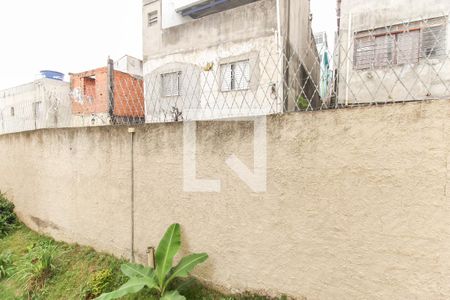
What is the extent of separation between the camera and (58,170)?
4.40 metres

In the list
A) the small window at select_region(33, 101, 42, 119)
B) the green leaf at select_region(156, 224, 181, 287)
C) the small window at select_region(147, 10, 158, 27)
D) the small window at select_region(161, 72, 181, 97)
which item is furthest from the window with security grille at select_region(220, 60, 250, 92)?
the small window at select_region(33, 101, 42, 119)

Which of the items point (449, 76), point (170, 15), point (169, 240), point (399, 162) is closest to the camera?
point (399, 162)

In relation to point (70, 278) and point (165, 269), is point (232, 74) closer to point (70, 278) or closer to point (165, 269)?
point (165, 269)

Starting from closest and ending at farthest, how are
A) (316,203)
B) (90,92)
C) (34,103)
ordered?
(316,203) → (90,92) → (34,103)

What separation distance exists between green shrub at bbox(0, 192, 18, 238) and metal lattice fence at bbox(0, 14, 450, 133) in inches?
89.4

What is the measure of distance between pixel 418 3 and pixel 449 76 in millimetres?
2021

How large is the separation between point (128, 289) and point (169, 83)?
784 centimetres

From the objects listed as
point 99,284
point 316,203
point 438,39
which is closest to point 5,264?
point 99,284

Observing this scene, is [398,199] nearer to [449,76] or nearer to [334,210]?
[334,210]

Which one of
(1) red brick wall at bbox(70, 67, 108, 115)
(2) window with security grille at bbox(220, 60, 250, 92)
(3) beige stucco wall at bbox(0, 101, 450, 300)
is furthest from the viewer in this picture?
(1) red brick wall at bbox(70, 67, 108, 115)

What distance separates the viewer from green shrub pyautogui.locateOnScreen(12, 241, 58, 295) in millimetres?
3567

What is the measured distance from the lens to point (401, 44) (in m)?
6.07

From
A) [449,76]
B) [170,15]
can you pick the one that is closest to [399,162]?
[449,76]

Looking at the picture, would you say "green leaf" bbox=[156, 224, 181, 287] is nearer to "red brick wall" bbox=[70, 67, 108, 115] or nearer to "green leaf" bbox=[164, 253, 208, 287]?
"green leaf" bbox=[164, 253, 208, 287]
